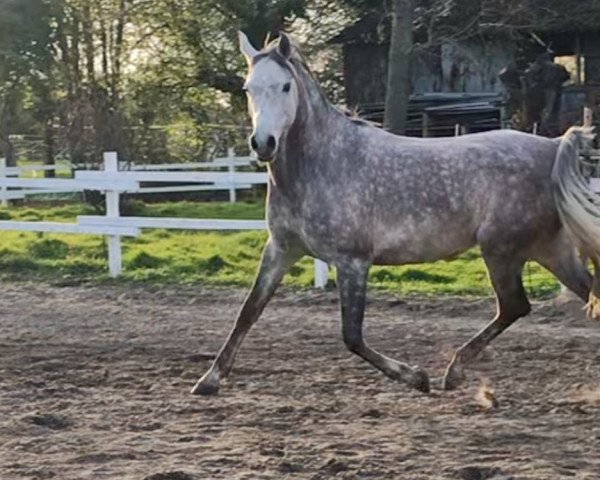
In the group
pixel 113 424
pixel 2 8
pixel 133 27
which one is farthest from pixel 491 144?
pixel 2 8

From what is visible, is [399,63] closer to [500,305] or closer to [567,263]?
[567,263]

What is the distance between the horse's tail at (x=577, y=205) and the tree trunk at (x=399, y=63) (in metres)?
12.5

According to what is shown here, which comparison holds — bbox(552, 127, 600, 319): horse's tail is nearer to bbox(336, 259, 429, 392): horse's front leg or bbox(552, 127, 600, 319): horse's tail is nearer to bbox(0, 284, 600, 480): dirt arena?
bbox(0, 284, 600, 480): dirt arena

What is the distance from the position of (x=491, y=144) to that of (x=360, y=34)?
66.0 feet

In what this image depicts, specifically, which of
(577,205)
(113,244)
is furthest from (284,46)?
(113,244)

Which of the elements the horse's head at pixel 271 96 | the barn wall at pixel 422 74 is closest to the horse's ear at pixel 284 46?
the horse's head at pixel 271 96

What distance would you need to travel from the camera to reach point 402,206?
611 cm

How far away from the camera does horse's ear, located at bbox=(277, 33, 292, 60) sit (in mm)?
5955

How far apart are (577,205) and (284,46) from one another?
67.2 inches

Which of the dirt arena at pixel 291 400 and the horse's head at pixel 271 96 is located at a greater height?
the horse's head at pixel 271 96

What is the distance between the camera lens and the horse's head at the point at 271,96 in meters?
5.63

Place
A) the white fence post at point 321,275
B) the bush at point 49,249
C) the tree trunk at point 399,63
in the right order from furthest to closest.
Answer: the tree trunk at point 399,63 → the bush at point 49,249 → the white fence post at point 321,275

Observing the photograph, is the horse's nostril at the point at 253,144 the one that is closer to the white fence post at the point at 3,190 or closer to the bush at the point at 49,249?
the bush at the point at 49,249

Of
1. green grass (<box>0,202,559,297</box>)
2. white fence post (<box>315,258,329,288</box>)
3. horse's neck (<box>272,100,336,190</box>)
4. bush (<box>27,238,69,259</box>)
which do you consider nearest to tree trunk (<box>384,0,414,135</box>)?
green grass (<box>0,202,559,297</box>)
